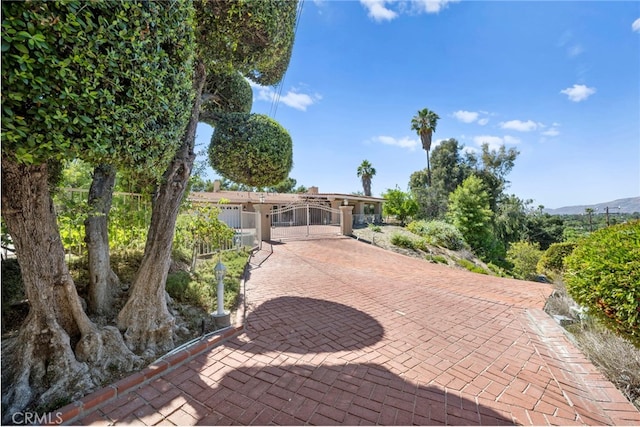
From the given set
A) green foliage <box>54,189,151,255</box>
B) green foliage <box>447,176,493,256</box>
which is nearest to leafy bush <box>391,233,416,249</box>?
green foliage <box>447,176,493,256</box>

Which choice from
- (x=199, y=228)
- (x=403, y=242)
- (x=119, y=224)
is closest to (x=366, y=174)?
(x=403, y=242)

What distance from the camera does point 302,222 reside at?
24.8m

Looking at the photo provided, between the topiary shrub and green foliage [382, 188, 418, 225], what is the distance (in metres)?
21.7

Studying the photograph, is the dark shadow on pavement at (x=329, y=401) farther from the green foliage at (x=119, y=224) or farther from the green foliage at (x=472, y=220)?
the green foliage at (x=472, y=220)

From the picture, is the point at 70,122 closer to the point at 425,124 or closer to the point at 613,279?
the point at 613,279

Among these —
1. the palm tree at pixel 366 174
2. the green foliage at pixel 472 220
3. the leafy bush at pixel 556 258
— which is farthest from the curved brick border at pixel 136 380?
the palm tree at pixel 366 174

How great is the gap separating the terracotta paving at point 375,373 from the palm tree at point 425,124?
3041 cm

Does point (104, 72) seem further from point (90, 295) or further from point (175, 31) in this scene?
Result: point (90, 295)

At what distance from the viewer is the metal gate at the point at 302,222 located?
1586 cm

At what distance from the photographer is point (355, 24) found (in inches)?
332

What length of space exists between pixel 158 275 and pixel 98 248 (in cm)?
120

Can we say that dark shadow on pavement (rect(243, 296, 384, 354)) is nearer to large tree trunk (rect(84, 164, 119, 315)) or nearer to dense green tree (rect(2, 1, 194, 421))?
dense green tree (rect(2, 1, 194, 421))

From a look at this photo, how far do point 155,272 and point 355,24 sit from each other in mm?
9132

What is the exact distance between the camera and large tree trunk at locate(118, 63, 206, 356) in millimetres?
3570
